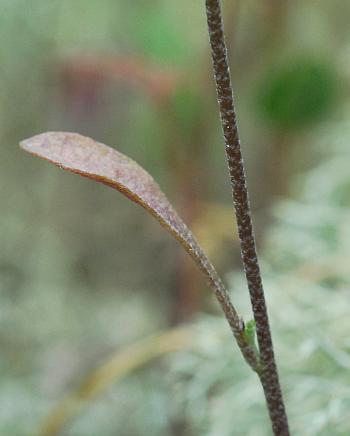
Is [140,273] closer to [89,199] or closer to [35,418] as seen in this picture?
[89,199]

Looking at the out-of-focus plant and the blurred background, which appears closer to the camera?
the out-of-focus plant

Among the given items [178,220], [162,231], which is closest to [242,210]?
[178,220]

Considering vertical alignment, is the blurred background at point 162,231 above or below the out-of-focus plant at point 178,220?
above

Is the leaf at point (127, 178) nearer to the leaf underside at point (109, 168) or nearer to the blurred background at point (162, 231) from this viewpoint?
the leaf underside at point (109, 168)

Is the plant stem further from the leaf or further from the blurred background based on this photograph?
the blurred background

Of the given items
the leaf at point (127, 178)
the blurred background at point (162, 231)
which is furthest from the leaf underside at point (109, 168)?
the blurred background at point (162, 231)

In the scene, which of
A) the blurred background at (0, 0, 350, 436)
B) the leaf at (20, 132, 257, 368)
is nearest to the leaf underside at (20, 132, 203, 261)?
the leaf at (20, 132, 257, 368)
